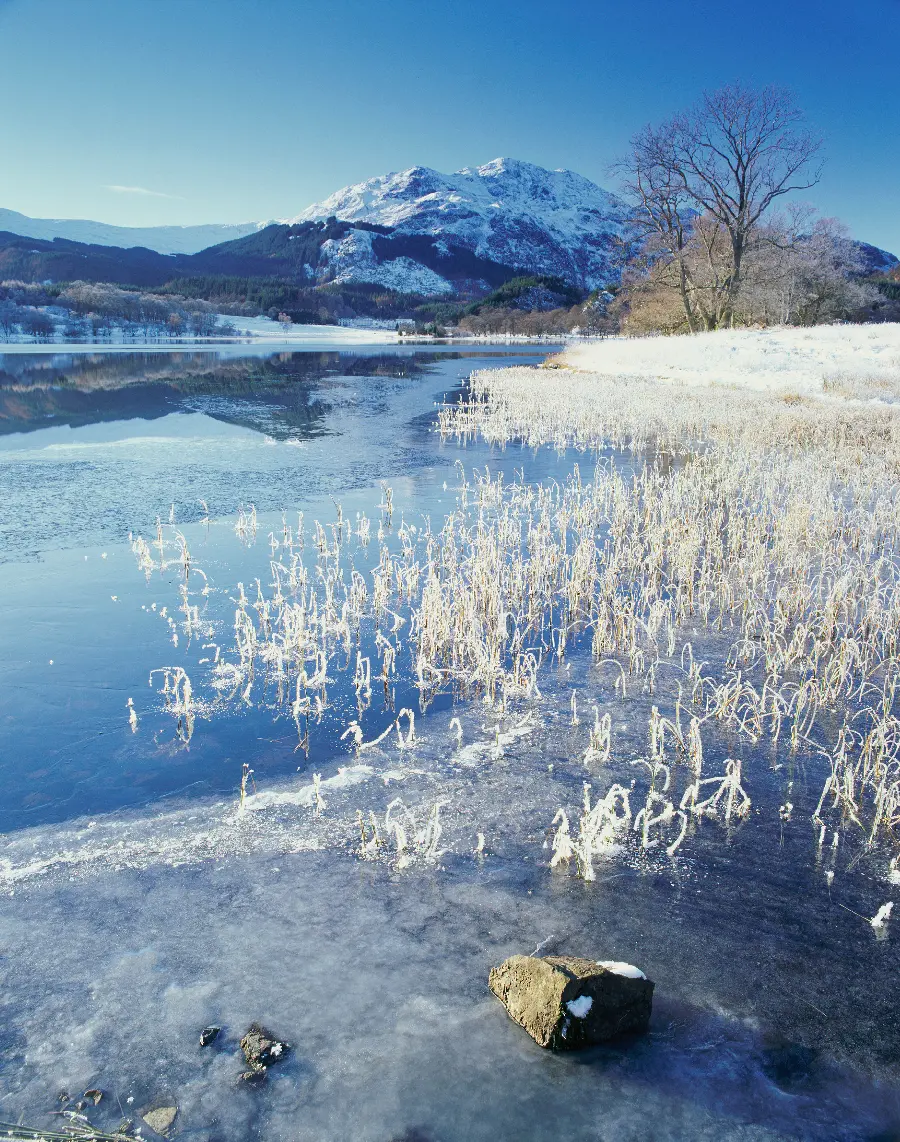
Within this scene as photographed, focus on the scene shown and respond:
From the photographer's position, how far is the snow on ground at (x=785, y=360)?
21125 mm

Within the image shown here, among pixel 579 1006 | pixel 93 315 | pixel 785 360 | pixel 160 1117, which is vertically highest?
pixel 93 315

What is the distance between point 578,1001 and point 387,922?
1102mm

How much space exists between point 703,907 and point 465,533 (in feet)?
21.1

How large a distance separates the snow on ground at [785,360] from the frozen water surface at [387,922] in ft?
59.1

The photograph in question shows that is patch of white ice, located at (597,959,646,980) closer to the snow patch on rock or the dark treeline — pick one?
the snow patch on rock

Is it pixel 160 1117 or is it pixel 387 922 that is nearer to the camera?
pixel 160 1117

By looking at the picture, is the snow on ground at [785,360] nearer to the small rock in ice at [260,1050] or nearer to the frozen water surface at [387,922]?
the frozen water surface at [387,922]

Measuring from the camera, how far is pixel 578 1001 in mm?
2848

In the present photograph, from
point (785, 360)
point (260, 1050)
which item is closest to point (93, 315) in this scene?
point (785, 360)

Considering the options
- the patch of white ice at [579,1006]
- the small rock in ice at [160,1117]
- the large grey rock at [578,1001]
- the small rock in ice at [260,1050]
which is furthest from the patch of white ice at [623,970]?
the small rock in ice at [160,1117]

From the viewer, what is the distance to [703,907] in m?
3.72

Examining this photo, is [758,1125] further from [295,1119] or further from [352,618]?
[352,618]

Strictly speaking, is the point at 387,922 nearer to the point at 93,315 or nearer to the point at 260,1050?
the point at 260,1050

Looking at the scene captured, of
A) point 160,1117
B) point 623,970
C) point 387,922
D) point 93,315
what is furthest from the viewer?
point 93,315
